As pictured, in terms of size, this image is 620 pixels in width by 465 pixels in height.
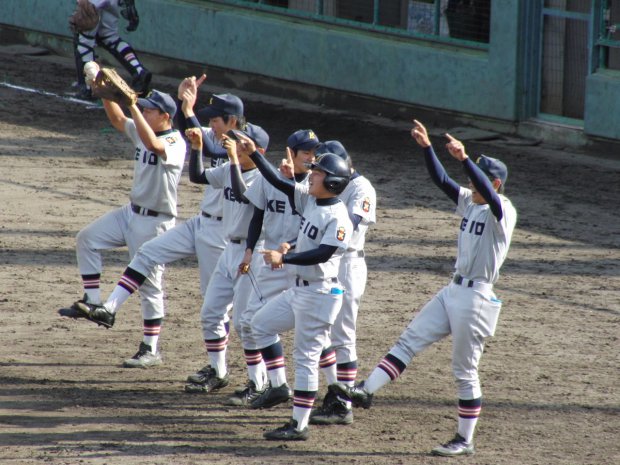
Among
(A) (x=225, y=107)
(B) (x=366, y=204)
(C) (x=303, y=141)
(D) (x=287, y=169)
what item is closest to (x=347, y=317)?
(B) (x=366, y=204)

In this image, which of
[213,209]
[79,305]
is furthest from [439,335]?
[79,305]

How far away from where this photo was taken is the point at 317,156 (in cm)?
704

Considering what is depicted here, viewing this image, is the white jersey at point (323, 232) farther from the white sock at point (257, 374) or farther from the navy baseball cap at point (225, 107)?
the navy baseball cap at point (225, 107)

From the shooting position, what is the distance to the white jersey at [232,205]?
7.61 meters

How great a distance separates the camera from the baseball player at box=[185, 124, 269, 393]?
7.54m

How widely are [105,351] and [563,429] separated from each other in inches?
131

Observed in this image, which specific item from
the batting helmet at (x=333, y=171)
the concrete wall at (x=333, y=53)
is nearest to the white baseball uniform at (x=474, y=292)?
the batting helmet at (x=333, y=171)

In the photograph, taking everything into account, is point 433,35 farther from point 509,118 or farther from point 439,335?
point 439,335

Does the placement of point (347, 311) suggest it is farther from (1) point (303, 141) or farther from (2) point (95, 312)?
(2) point (95, 312)

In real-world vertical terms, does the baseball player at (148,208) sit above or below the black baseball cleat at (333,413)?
above

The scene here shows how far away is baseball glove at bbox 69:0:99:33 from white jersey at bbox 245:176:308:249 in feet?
34.2

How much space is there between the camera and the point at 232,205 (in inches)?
302

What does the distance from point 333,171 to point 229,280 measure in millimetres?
1283

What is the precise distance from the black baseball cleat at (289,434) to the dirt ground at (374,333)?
0.06 meters
